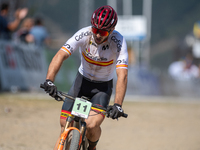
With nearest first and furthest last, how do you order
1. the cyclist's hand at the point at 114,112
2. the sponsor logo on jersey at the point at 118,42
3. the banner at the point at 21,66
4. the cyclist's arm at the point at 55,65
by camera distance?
the cyclist's hand at the point at 114,112
the cyclist's arm at the point at 55,65
the sponsor logo on jersey at the point at 118,42
the banner at the point at 21,66

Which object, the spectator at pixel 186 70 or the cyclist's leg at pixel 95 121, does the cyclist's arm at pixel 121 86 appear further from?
the spectator at pixel 186 70

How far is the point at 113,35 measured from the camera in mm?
4801

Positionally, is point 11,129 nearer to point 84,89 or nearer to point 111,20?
point 84,89

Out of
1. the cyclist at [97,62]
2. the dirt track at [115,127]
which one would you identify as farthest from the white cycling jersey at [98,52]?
the dirt track at [115,127]

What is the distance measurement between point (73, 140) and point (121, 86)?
96 centimetres

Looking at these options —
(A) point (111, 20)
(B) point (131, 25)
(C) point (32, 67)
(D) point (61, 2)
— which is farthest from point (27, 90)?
(D) point (61, 2)

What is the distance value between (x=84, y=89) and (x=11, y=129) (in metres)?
2.80

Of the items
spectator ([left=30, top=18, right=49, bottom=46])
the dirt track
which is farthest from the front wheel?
spectator ([left=30, top=18, right=49, bottom=46])

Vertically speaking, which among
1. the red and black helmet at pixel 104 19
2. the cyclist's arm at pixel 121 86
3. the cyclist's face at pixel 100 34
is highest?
the red and black helmet at pixel 104 19

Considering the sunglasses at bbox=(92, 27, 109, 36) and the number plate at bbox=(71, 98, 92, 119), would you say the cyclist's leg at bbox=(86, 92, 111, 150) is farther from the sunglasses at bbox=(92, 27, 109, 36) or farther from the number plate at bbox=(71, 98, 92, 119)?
the sunglasses at bbox=(92, 27, 109, 36)

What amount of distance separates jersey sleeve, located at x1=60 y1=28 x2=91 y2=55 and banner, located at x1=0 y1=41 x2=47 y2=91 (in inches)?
284

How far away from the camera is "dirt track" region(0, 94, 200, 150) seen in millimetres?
6625

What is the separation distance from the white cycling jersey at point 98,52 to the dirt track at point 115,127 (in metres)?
1.87

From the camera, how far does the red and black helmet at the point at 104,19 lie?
4.39 m
